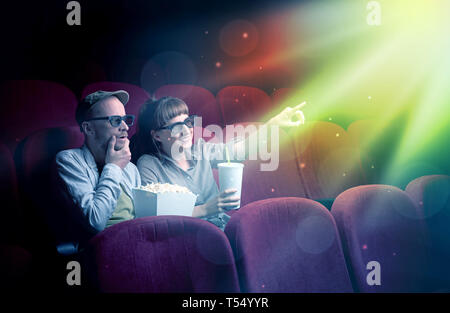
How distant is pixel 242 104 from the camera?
1194mm

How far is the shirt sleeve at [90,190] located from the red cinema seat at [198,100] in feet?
1.85

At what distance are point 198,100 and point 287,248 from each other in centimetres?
78

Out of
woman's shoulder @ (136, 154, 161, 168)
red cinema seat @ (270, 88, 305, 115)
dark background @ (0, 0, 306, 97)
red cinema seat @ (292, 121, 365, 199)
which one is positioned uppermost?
dark background @ (0, 0, 306, 97)

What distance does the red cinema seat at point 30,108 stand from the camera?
0.70 m

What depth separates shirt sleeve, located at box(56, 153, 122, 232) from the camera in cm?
47

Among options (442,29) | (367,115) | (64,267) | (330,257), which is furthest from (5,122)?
(442,29)

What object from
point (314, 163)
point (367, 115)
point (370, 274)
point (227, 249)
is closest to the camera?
point (227, 249)

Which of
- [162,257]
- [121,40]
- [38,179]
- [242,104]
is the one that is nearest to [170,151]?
[38,179]

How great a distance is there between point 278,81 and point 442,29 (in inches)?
26.2

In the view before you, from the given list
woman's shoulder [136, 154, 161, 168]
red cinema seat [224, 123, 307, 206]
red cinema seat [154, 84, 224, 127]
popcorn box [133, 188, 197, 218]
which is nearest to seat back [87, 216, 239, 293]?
popcorn box [133, 188, 197, 218]

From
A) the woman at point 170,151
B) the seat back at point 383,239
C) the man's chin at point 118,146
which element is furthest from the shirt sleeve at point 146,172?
the seat back at point 383,239

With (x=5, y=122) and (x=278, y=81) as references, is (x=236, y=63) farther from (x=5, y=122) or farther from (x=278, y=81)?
(x=5, y=122)

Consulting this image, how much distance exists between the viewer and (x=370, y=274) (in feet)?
1.52

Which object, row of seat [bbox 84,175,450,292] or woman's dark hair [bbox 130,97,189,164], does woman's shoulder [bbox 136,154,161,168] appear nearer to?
woman's dark hair [bbox 130,97,189,164]
